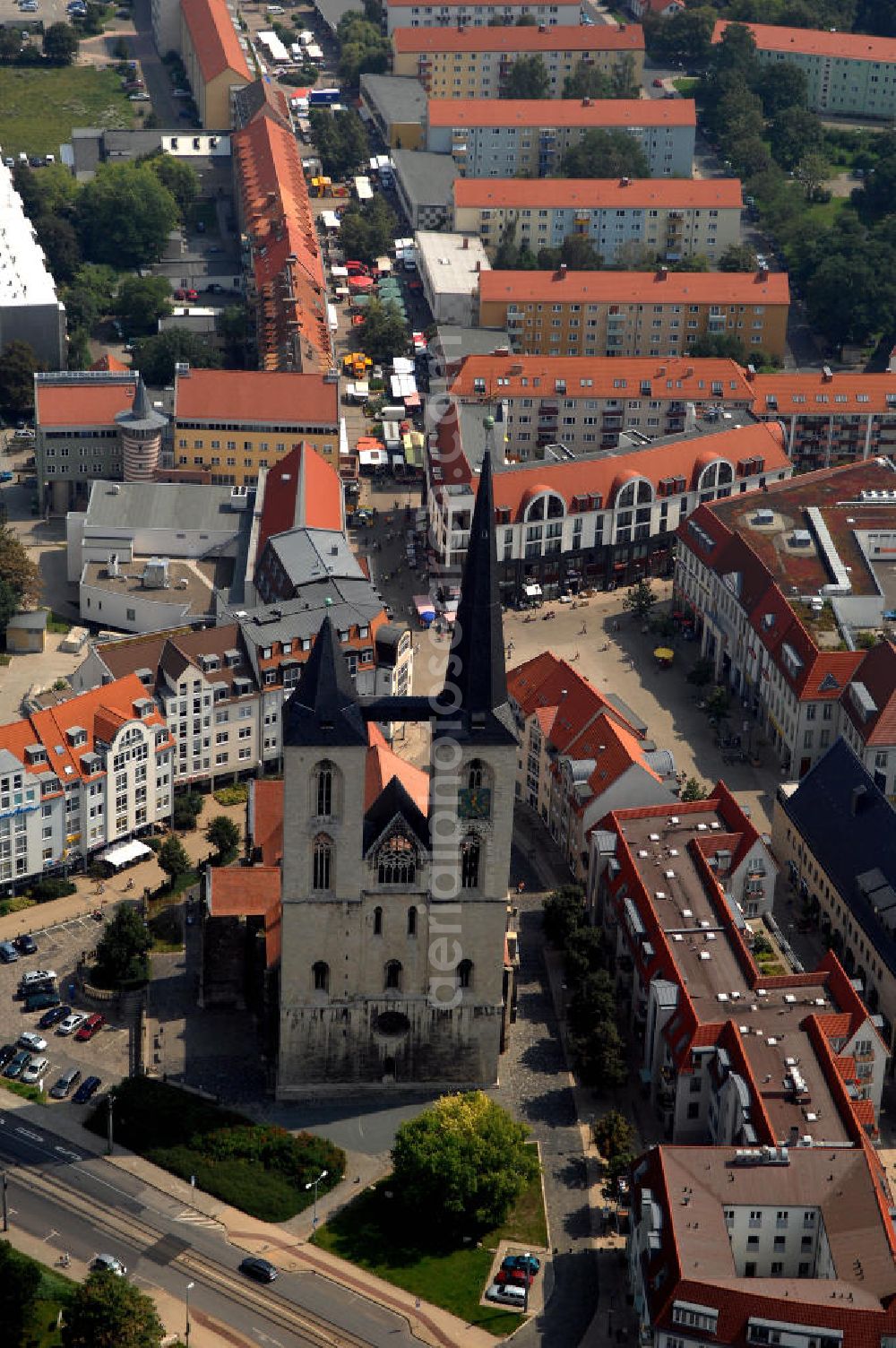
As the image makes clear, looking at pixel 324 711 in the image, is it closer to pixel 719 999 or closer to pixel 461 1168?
pixel 461 1168

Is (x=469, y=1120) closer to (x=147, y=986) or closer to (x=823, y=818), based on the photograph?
(x=147, y=986)

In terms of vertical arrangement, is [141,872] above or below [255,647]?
below

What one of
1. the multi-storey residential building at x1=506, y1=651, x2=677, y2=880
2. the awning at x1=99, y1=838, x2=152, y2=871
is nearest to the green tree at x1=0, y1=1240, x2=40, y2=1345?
the awning at x1=99, y1=838, x2=152, y2=871

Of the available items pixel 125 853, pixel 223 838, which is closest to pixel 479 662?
pixel 223 838

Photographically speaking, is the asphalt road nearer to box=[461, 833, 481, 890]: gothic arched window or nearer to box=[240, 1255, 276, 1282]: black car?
box=[240, 1255, 276, 1282]: black car

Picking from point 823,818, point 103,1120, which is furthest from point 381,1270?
point 823,818

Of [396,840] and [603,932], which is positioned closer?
[396,840]

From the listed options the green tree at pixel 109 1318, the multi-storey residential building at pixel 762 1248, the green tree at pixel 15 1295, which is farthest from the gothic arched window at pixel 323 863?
the green tree at pixel 15 1295
